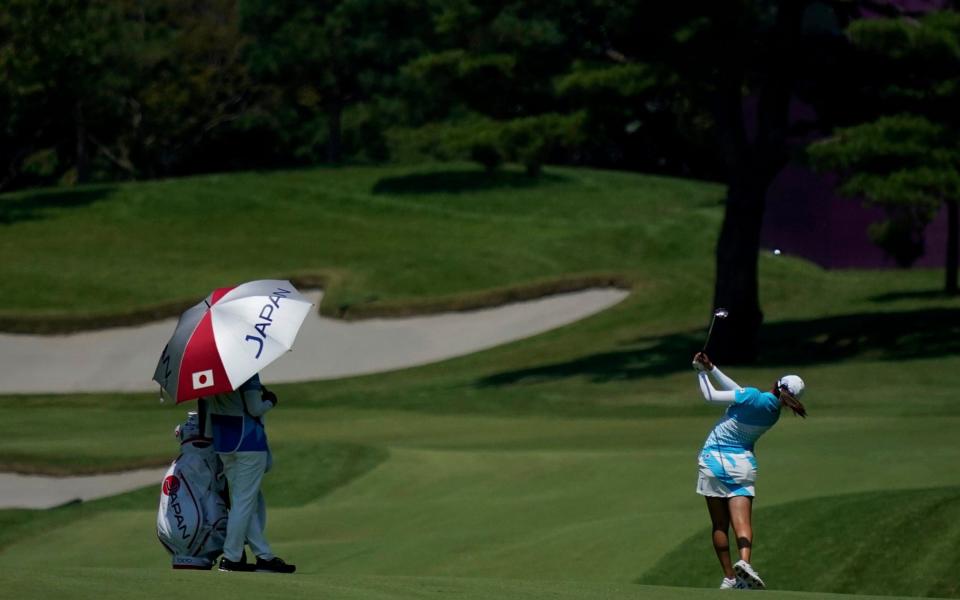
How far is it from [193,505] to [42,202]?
156ft

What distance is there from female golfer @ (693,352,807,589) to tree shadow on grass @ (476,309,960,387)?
1925 cm

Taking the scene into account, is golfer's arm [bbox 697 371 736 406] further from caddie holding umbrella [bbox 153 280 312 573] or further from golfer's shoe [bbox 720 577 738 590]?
caddie holding umbrella [bbox 153 280 312 573]

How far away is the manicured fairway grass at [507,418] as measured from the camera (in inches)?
555

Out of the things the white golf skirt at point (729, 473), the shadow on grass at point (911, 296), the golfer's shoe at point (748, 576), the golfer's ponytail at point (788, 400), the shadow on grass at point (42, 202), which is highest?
the golfer's ponytail at point (788, 400)

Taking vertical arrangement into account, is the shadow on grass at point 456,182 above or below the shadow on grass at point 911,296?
above

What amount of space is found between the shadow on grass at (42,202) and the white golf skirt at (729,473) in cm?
4395

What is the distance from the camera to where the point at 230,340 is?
1139 cm

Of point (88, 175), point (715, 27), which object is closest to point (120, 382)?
point (715, 27)

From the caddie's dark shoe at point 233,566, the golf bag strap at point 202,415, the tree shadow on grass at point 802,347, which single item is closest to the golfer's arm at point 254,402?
the golf bag strap at point 202,415

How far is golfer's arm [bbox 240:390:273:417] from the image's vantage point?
456 inches

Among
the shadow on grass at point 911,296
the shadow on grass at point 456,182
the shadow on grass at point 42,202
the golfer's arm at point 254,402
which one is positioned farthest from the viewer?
the shadow on grass at point 456,182

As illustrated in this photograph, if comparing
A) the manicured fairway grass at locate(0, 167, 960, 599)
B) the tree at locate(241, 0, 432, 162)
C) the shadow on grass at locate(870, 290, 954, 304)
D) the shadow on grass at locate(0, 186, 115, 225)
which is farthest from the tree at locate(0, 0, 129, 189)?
the shadow on grass at locate(870, 290, 954, 304)

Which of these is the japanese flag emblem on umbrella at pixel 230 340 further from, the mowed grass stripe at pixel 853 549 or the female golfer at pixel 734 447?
the mowed grass stripe at pixel 853 549

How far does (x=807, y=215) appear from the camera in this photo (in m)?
51.8
